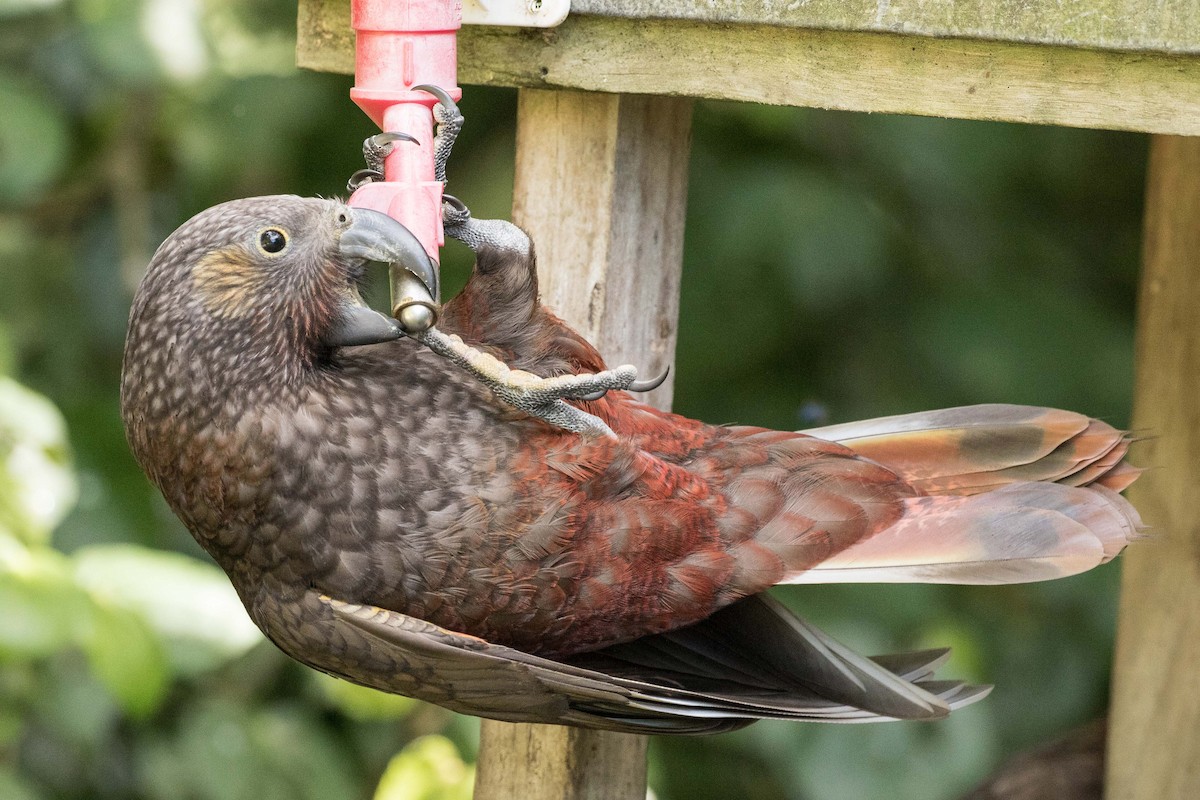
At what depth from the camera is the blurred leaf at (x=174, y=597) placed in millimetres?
2219

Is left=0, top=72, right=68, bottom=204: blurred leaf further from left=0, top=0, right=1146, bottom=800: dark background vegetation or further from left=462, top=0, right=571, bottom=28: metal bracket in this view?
left=462, top=0, right=571, bottom=28: metal bracket

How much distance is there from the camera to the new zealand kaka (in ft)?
4.15

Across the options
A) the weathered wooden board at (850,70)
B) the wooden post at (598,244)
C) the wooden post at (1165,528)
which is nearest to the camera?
the weathered wooden board at (850,70)

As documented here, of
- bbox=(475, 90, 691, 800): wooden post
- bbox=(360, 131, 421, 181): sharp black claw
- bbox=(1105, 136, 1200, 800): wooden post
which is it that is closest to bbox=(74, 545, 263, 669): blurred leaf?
bbox=(475, 90, 691, 800): wooden post

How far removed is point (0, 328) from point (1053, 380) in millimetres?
2316

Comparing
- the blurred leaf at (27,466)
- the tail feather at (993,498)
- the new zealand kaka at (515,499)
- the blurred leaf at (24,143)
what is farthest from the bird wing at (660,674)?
the blurred leaf at (24,143)

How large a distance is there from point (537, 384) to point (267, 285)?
0.29 metres

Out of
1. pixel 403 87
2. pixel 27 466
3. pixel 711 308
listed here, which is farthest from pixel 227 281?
pixel 711 308

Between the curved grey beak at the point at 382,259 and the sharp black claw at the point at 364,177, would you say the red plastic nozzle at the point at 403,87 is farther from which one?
the sharp black claw at the point at 364,177

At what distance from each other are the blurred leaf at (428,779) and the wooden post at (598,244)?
1.65ft

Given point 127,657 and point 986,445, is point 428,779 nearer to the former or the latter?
point 127,657

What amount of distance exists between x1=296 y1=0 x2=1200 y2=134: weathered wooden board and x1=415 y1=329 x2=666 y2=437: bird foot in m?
0.37

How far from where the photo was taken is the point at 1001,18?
135 cm

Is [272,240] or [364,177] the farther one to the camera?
[364,177]
